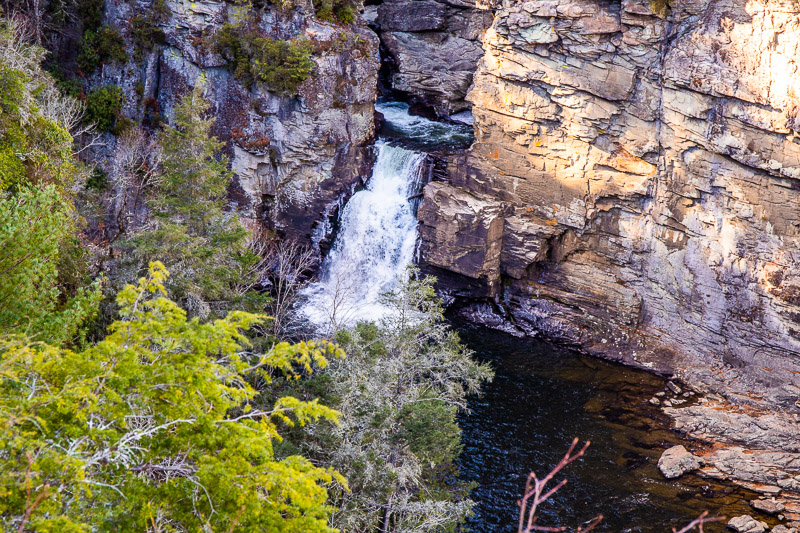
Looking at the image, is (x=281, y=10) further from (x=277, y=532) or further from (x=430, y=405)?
(x=277, y=532)

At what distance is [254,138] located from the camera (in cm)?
3481

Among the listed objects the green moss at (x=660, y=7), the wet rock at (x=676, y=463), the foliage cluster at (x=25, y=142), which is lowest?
the wet rock at (x=676, y=463)

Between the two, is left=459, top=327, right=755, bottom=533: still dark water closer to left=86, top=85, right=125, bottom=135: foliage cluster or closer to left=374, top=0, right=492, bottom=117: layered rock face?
left=374, top=0, right=492, bottom=117: layered rock face

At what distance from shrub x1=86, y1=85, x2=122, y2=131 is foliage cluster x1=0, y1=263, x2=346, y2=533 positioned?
85.9 ft

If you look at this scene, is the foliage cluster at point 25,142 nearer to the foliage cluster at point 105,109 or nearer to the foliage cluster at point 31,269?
the foliage cluster at point 31,269

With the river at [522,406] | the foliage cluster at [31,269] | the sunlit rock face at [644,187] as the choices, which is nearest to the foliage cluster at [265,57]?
the river at [522,406]

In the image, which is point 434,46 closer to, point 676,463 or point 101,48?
point 101,48

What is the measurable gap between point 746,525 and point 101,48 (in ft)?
112

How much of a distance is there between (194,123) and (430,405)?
1209 centimetres

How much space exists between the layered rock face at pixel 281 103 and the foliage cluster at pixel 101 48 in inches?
20.4

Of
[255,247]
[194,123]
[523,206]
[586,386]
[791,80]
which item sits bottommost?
[586,386]

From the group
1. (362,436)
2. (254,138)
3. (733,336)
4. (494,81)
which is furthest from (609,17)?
(362,436)

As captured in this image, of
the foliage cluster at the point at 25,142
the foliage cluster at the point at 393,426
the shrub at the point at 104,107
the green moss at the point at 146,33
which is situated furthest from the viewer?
the green moss at the point at 146,33

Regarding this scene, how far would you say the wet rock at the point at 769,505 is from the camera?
914 inches
